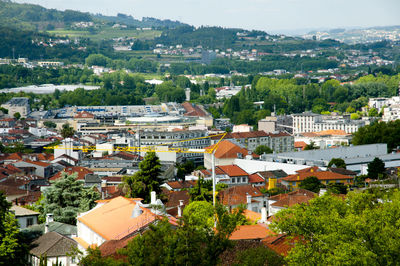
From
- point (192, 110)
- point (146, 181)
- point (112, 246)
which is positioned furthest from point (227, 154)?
point (192, 110)

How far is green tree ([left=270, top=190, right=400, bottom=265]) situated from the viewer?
10.3 metres

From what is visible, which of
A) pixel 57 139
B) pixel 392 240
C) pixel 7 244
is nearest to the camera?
pixel 392 240

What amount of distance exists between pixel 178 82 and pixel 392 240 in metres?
99.4

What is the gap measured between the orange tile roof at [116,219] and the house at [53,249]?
522 millimetres

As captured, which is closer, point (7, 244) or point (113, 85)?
point (7, 244)

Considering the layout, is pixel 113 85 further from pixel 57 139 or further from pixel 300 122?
pixel 57 139

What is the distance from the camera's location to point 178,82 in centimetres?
10931

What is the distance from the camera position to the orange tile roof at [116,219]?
13.0 metres

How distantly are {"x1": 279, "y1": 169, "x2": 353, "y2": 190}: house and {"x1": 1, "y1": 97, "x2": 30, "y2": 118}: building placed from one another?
49.8 m

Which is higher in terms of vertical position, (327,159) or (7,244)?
(7,244)

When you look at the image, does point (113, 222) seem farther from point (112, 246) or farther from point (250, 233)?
point (250, 233)

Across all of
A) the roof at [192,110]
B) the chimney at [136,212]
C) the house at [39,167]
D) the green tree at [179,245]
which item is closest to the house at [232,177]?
the house at [39,167]

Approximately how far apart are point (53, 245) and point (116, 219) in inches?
49.7

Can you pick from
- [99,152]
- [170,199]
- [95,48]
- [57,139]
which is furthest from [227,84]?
[170,199]
